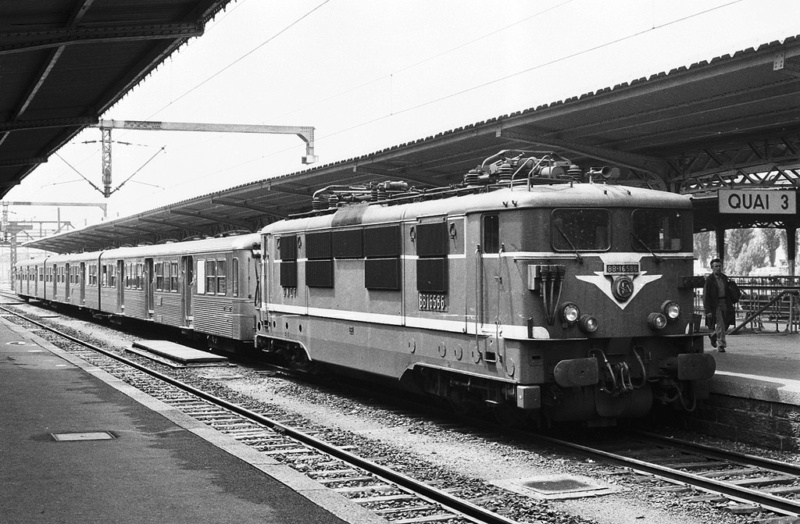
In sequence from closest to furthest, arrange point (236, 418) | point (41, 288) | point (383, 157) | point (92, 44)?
point (236, 418) < point (92, 44) < point (383, 157) < point (41, 288)

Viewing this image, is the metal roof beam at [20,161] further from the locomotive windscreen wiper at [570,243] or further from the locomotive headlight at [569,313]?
the locomotive headlight at [569,313]

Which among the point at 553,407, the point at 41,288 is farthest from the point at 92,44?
the point at 41,288

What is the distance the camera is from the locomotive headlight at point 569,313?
35.7 feet

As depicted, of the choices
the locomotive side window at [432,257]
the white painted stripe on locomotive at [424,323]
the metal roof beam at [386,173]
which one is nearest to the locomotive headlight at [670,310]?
the white painted stripe on locomotive at [424,323]

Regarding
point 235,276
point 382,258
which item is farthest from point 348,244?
point 235,276

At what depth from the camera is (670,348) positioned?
1168 cm

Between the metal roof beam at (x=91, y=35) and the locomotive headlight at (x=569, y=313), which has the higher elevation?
the metal roof beam at (x=91, y=35)

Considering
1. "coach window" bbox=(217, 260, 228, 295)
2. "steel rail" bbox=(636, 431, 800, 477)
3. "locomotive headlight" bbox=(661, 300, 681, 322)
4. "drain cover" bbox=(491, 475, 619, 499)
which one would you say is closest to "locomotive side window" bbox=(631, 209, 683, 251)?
"locomotive headlight" bbox=(661, 300, 681, 322)

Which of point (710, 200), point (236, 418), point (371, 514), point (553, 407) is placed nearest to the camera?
point (371, 514)

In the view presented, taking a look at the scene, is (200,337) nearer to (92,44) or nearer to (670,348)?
(92,44)

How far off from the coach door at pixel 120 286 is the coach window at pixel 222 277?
11298 millimetres

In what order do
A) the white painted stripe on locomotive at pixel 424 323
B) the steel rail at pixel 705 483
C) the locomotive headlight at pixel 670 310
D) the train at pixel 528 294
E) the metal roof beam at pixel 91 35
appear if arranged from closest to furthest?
the steel rail at pixel 705 483 → the white painted stripe on locomotive at pixel 424 323 → the train at pixel 528 294 → the locomotive headlight at pixel 670 310 → the metal roof beam at pixel 91 35

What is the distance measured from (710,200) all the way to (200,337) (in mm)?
13518

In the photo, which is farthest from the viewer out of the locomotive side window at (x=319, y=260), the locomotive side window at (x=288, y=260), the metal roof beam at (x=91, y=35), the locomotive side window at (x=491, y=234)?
the locomotive side window at (x=288, y=260)
